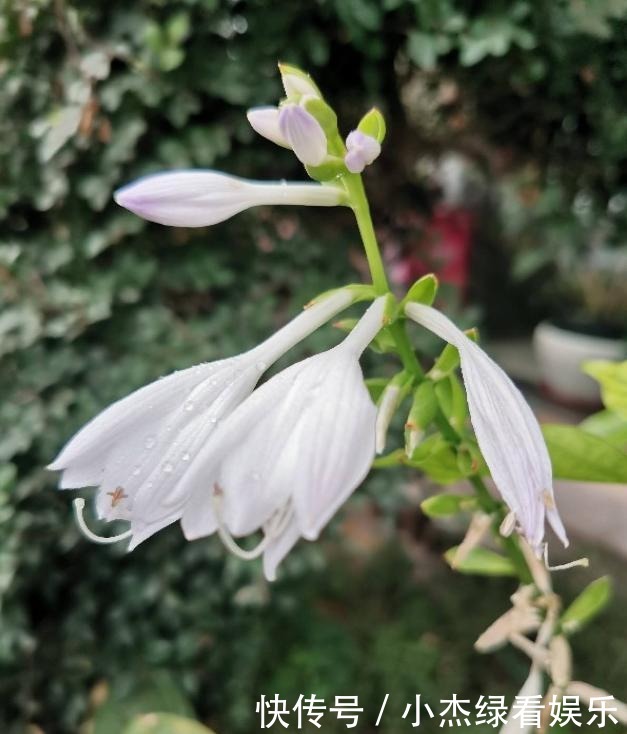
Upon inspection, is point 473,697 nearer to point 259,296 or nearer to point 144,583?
point 144,583

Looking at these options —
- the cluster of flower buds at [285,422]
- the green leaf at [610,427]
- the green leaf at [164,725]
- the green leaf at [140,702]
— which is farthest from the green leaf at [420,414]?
the green leaf at [140,702]

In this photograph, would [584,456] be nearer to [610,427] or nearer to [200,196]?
[610,427]

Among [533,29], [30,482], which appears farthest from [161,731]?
[533,29]

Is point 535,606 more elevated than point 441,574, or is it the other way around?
point 535,606

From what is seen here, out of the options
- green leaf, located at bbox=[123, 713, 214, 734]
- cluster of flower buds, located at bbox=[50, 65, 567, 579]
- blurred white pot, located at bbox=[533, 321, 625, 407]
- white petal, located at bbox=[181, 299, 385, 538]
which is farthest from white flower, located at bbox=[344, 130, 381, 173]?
blurred white pot, located at bbox=[533, 321, 625, 407]

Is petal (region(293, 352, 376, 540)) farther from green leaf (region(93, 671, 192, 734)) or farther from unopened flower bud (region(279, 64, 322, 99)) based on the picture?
green leaf (region(93, 671, 192, 734))

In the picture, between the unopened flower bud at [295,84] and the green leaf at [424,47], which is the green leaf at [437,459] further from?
the green leaf at [424,47]
